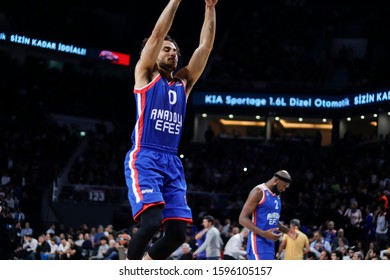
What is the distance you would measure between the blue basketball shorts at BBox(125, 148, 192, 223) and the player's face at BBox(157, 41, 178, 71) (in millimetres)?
774

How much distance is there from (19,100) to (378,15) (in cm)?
1745

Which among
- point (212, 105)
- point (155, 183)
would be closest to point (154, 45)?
point (155, 183)

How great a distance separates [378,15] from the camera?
38.8 meters

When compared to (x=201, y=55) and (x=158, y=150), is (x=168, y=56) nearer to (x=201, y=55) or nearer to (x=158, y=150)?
(x=201, y=55)

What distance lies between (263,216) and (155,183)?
3.57 m

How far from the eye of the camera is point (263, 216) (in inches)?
399

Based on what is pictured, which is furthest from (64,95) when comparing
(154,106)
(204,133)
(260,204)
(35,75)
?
(154,106)

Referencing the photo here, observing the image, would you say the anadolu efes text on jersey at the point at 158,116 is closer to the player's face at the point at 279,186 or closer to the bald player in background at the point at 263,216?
the bald player in background at the point at 263,216

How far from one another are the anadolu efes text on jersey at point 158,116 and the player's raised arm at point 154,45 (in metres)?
0.09

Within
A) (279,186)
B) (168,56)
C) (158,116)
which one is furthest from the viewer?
(279,186)

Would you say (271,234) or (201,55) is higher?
(201,55)

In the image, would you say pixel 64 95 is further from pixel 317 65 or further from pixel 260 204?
pixel 260 204

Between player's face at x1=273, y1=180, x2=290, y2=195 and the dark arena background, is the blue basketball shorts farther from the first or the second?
the dark arena background

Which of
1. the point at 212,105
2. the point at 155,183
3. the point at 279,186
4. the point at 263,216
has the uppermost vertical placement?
the point at 212,105
